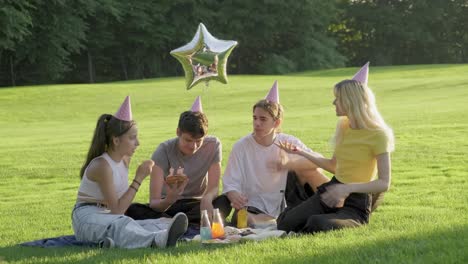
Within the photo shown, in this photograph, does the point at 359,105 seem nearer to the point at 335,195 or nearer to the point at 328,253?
the point at 335,195

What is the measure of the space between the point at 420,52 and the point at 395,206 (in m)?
49.0

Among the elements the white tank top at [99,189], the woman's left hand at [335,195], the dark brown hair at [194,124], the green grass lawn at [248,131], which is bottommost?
the green grass lawn at [248,131]

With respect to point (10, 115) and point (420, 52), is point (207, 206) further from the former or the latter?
point (420, 52)

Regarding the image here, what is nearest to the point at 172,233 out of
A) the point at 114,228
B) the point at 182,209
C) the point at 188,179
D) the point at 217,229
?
the point at 217,229

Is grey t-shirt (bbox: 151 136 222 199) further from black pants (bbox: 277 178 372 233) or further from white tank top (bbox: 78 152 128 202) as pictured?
black pants (bbox: 277 178 372 233)

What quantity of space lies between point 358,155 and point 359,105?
0.38 meters

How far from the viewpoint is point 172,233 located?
550cm

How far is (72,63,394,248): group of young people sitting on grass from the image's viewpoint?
233 inches

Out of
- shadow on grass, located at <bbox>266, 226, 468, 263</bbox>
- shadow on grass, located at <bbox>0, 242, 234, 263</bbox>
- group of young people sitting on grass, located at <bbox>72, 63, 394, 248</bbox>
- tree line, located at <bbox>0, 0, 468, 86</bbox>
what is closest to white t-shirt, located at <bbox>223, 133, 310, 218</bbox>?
group of young people sitting on grass, located at <bbox>72, 63, 394, 248</bbox>

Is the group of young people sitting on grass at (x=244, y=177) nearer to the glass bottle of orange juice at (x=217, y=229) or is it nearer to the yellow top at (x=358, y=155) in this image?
the yellow top at (x=358, y=155)

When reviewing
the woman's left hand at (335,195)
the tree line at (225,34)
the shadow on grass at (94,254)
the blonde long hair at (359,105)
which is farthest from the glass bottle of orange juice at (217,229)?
the tree line at (225,34)

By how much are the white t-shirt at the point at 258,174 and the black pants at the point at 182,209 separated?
0.18m

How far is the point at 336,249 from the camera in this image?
4.97 m

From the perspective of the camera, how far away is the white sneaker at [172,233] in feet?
17.9
